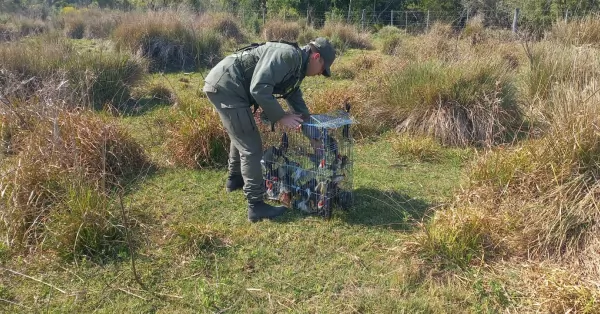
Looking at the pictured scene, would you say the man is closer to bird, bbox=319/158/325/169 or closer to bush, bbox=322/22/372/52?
bird, bbox=319/158/325/169

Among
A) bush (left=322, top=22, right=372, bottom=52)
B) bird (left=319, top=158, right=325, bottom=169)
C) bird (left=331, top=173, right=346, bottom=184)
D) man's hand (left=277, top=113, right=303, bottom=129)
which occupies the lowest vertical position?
bush (left=322, top=22, right=372, bottom=52)

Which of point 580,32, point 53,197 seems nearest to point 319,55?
point 53,197

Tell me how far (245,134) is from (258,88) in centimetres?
51

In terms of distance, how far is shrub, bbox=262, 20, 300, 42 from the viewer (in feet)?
50.9

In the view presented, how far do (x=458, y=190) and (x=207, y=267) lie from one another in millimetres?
2381

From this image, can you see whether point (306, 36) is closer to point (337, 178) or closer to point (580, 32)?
point (580, 32)

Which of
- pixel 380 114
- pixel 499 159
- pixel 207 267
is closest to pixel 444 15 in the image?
pixel 380 114

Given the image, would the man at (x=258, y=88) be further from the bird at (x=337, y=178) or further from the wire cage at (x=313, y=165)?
the bird at (x=337, y=178)

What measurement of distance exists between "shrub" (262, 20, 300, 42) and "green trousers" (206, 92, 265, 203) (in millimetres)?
12160

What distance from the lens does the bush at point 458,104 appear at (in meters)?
5.84

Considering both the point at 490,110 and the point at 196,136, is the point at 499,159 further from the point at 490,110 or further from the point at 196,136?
the point at 196,136

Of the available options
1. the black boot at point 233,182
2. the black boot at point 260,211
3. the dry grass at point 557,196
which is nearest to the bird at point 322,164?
the black boot at point 260,211

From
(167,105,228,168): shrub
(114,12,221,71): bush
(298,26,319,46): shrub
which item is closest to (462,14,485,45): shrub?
(298,26,319,46): shrub

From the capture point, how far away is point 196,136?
5051 mm
